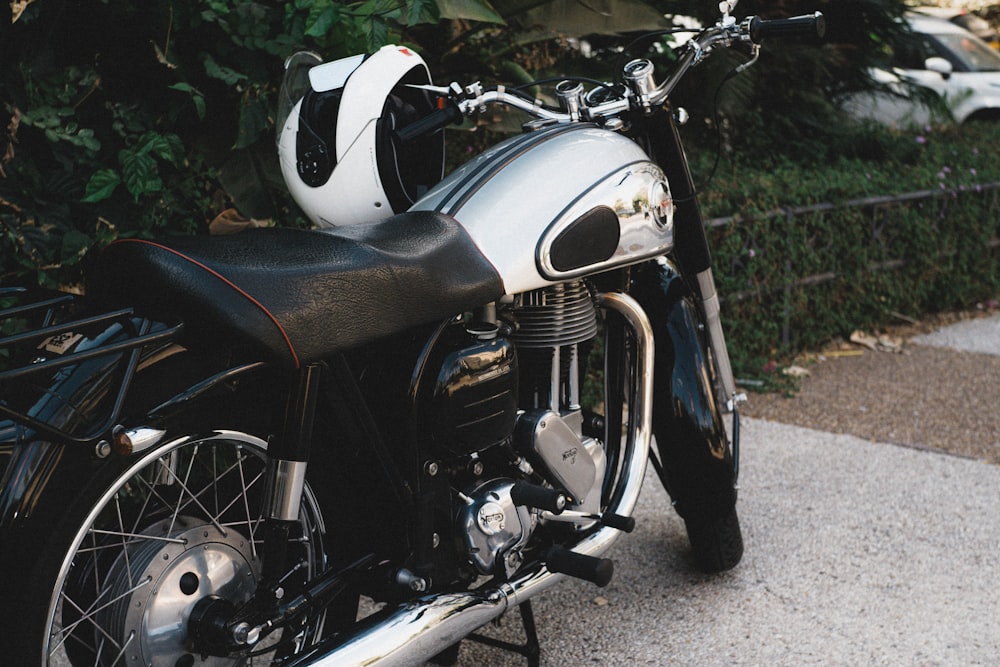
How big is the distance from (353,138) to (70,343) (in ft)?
2.49

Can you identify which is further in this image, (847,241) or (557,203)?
(847,241)

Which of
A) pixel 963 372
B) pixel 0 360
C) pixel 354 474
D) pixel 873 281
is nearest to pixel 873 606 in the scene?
pixel 354 474

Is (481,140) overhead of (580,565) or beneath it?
overhead

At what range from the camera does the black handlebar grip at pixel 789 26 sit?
2.39 m

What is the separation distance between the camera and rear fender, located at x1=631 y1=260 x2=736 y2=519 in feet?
9.35

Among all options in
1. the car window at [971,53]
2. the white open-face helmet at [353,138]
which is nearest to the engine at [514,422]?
the white open-face helmet at [353,138]

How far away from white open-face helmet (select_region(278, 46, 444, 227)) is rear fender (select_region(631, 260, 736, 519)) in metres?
0.77

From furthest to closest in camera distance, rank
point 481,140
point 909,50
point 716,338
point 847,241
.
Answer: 1. point 909,50
2. point 847,241
3. point 481,140
4. point 716,338

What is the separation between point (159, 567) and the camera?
74.5 inches

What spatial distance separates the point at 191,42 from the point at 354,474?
1.58 m

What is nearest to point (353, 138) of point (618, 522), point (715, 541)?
point (618, 522)

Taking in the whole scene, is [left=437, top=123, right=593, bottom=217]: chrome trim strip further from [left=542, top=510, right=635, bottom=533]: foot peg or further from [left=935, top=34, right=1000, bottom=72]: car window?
[left=935, top=34, right=1000, bottom=72]: car window

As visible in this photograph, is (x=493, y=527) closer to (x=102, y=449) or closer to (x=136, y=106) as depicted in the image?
(x=102, y=449)

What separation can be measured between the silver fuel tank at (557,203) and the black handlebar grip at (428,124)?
0.11m
